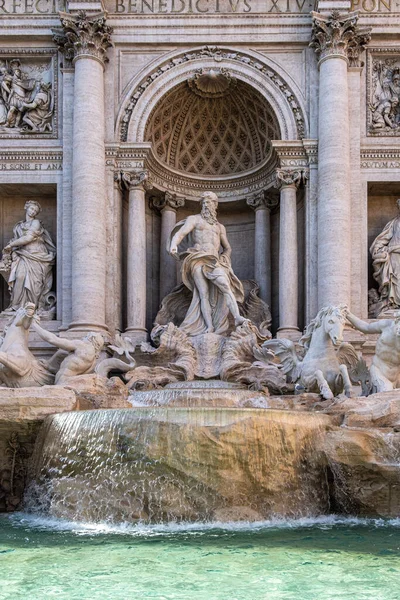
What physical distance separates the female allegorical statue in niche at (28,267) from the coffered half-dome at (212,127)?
3510 millimetres

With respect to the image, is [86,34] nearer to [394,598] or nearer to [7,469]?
[7,469]

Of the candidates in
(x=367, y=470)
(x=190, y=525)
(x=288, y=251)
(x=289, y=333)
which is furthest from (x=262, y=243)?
(x=190, y=525)

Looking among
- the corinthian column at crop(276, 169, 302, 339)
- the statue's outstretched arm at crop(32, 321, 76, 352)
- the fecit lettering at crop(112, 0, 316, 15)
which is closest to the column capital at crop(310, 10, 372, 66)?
the fecit lettering at crop(112, 0, 316, 15)

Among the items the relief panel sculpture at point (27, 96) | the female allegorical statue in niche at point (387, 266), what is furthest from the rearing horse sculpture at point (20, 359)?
the female allegorical statue in niche at point (387, 266)

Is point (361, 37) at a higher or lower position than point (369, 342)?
higher

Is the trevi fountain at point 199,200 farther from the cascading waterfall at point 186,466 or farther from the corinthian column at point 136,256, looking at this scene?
the cascading waterfall at point 186,466

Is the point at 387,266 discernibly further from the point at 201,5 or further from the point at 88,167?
the point at 201,5

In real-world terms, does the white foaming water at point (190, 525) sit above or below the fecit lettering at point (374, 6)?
→ below

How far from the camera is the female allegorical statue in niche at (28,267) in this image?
16.2 m

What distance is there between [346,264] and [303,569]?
9.86 meters

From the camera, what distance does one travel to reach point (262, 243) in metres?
17.4

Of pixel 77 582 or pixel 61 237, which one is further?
pixel 61 237

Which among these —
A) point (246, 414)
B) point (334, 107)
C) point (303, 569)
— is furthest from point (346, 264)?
point (303, 569)

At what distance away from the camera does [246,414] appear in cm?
892
